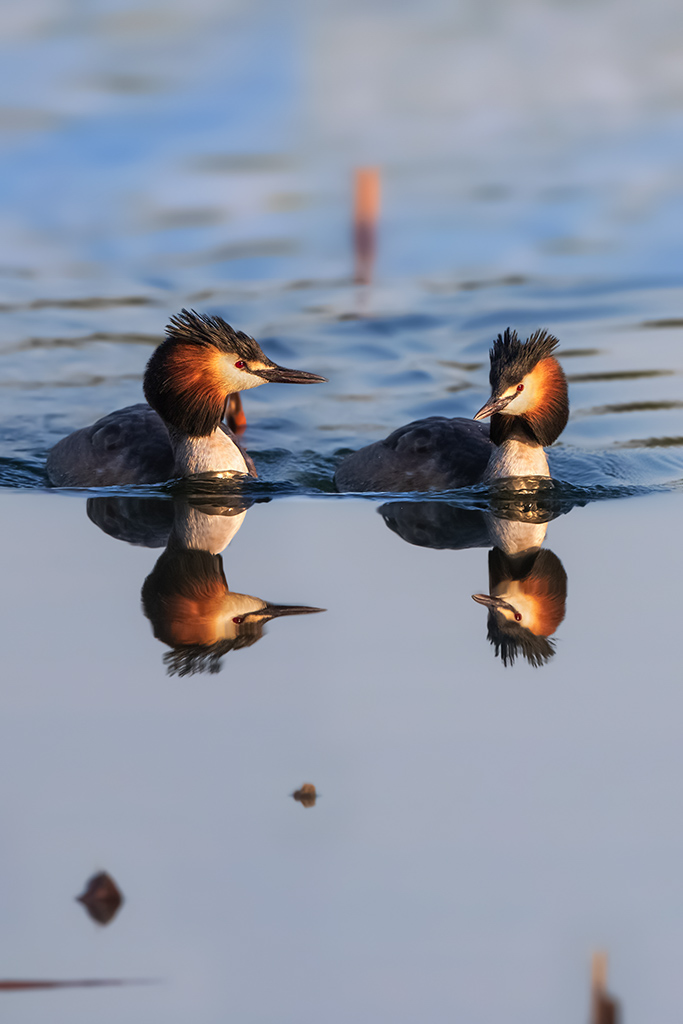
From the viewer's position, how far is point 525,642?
562 centimetres

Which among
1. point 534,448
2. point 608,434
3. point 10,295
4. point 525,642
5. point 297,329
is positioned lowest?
point 525,642

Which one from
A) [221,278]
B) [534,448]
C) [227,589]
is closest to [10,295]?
[221,278]

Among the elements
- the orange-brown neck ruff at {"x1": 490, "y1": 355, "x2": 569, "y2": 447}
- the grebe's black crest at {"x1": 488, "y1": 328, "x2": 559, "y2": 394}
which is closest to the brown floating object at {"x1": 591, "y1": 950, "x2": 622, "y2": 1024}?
the grebe's black crest at {"x1": 488, "y1": 328, "x2": 559, "y2": 394}

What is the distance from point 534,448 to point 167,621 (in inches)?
138

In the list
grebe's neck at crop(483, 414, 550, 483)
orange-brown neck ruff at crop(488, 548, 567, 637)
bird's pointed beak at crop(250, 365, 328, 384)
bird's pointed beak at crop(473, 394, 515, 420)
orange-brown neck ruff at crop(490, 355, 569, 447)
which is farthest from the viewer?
bird's pointed beak at crop(250, 365, 328, 384)

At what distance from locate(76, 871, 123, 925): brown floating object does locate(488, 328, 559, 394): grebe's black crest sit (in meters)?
5.08

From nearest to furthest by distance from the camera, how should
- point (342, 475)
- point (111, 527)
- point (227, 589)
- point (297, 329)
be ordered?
point (227, 589), point (111, 527), point (342, 475), point (297, 329)

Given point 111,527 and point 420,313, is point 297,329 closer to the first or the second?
point 420,313

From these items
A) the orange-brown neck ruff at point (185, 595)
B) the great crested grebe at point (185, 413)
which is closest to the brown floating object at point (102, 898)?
the orange-brown neck ruff at point (185, 595)

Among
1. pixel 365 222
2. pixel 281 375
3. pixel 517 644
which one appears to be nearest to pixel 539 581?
pixel 517 644

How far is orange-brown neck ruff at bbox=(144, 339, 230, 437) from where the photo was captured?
8.53m

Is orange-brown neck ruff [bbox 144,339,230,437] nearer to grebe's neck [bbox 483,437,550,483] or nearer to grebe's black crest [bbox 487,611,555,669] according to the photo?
grebe's neck [bbox 483,437,550,483]

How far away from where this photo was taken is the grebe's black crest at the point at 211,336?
8578 millimetres

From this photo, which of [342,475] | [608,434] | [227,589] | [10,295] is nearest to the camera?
[227,589]
